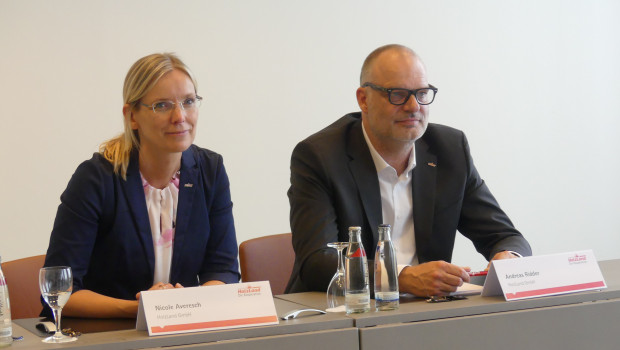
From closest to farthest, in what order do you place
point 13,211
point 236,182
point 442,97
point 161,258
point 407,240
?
point 161,258, point 407,240, point 13,211, point 236,182, point 442,97

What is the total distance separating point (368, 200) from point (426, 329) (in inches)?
33.3

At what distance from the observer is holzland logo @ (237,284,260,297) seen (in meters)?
1.69

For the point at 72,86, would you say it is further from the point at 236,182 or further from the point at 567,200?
the point at 567,200

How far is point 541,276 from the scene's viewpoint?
1919mm

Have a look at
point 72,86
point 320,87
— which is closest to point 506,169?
point 320,87

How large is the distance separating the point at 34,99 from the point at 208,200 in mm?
1654

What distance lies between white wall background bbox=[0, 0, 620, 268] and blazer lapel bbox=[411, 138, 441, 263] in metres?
1.72

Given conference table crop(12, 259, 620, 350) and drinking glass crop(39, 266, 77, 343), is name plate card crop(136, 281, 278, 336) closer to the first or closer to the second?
conference table crop(12, 259, 620, 350)

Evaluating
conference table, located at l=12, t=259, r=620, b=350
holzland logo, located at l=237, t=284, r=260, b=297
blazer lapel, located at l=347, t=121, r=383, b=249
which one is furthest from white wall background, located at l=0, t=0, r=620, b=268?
holzland logo, located at l=237, t=284, r=260, b=297

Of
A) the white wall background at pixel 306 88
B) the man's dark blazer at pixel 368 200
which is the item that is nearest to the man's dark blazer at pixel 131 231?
the man's dark blazer at pixel 368 200

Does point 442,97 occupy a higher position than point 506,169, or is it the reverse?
point 442,97

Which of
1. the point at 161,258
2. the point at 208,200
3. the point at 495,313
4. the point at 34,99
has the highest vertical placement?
the point at 34,99

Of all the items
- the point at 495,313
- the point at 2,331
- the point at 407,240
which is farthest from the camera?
the point at 407,240

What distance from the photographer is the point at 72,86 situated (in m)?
3.80
